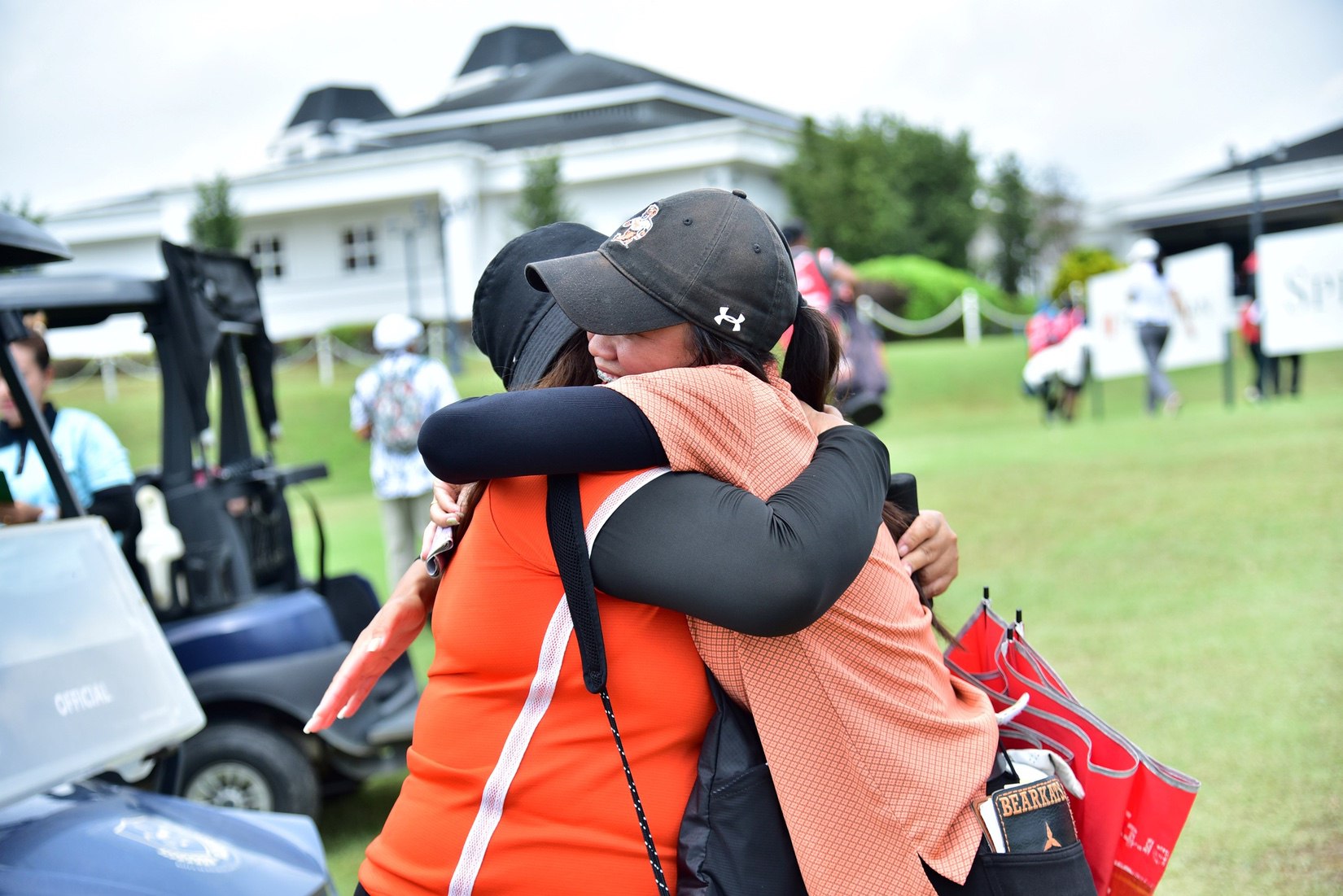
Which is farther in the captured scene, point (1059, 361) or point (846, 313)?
point (1059, 361)

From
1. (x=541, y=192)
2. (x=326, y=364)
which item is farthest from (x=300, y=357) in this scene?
(x=541, y=192)

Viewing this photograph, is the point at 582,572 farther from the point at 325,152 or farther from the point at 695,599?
the point at 325,152

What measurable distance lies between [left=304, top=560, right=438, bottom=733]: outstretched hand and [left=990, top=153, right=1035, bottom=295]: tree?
51799 millimetres

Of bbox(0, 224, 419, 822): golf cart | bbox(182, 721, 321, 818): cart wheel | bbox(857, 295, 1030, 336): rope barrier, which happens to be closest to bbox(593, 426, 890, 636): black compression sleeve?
bbox(0, 224, 419, 822): golf cart

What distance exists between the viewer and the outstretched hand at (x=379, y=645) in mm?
1849

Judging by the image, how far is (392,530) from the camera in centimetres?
848

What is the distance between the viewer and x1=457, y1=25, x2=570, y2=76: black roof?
196ft

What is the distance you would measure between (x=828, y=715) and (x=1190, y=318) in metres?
15.1

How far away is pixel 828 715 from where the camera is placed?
58.0 inches

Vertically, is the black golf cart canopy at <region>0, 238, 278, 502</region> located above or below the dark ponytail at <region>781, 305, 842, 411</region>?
below

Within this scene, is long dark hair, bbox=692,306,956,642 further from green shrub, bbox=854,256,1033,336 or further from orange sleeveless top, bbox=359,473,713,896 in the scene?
green shrub, bbox=854,256,1033,336

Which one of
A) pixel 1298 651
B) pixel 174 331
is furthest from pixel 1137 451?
pixel 174 331

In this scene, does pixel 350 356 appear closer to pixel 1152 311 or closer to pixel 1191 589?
pixel 1152 311

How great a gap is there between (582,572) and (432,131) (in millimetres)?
51644
